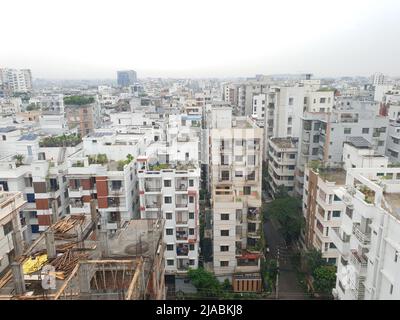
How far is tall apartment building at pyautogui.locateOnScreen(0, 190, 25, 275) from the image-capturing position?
477 cm

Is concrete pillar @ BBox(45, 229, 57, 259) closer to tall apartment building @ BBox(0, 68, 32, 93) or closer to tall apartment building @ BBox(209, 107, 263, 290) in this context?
tall apartment building @ BBox(209, 107, 263, 290)

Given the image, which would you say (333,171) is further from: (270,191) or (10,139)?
(10,139)

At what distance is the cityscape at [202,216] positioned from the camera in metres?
3.71

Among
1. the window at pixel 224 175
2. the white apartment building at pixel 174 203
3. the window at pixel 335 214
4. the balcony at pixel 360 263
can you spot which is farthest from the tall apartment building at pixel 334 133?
the balcony at pixel 360 263

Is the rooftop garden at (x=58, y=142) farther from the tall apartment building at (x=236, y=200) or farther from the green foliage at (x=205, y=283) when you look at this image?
the green foliage at (x=205, y=283)

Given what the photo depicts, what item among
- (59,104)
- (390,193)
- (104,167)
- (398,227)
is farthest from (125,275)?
(59,104)

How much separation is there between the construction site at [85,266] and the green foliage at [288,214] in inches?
191

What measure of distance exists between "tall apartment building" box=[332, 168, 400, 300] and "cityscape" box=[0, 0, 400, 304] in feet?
0.06

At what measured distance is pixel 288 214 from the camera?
873cm

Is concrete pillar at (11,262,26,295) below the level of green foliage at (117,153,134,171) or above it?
above

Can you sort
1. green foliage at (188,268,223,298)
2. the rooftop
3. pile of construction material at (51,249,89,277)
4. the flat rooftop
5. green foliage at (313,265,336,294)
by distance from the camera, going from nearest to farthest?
pile of construction material at (51,249,89,277)
green foliage at (313,265,336,294)
green foliage at (188,268,223,298)
the flat rooftop
the rooftop

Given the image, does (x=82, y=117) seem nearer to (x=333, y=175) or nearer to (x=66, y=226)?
(x=333, y=175)

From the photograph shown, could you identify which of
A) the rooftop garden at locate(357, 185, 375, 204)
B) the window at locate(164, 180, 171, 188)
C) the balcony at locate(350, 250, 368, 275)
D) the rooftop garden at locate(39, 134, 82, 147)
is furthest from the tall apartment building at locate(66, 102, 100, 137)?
the balcony at locate(350, 250, 368, 275)
